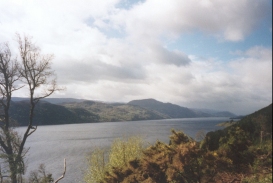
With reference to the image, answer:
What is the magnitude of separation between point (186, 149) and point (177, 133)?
1.69 metres

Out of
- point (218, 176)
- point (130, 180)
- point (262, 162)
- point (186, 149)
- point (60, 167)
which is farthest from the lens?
point (60, 167)

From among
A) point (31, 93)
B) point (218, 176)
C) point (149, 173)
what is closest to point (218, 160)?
point (218, 176)

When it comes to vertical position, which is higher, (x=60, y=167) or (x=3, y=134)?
(x=3, y=134)

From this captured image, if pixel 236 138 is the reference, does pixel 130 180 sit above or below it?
below

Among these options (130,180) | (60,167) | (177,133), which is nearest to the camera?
(177,133)

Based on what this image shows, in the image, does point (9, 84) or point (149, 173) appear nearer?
point (149, 173)

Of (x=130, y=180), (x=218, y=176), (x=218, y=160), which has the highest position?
(x=218, y=160)

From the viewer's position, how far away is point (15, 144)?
58.3 feet

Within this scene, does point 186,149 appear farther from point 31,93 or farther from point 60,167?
point 60,167

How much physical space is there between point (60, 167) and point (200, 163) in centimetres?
5294

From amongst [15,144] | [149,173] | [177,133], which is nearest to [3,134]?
[15,144]

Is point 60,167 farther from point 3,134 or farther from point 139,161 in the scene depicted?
point 139,161

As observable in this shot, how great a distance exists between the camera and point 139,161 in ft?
47.4

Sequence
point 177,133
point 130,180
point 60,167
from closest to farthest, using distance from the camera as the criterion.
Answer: point 177,133
point 130,180
point 60,167
